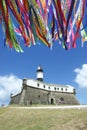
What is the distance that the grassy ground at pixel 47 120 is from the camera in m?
36.9

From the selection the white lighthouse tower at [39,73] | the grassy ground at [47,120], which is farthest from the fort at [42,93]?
the grassy ground at [47,120]

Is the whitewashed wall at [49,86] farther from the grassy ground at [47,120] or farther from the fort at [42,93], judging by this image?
the grassy ground at [47,120]

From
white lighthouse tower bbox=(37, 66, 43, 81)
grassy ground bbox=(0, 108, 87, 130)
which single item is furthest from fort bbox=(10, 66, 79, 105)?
grassy ground bbox=(0, 108, 87, 130)

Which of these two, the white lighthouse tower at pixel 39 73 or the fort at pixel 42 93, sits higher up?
the white lighthouse tower at pixel 39 73

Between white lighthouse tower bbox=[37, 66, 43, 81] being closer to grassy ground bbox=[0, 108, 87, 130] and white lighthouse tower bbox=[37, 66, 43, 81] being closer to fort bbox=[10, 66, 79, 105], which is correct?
fort bbox=[10, 66, 79, 105]

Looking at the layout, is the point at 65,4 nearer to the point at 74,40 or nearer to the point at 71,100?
the point at 74,40

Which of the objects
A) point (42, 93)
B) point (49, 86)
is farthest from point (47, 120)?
point (49, 86)

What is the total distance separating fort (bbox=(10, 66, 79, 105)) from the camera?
88.8 meters

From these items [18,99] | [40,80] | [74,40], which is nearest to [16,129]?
[74,40]

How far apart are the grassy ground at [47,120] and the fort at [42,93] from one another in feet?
126

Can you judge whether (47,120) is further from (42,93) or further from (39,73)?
(39,73)

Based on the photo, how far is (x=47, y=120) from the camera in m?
41.5

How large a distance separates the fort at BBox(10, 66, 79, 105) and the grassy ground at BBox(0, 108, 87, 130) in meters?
38.3

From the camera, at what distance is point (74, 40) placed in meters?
5.45
